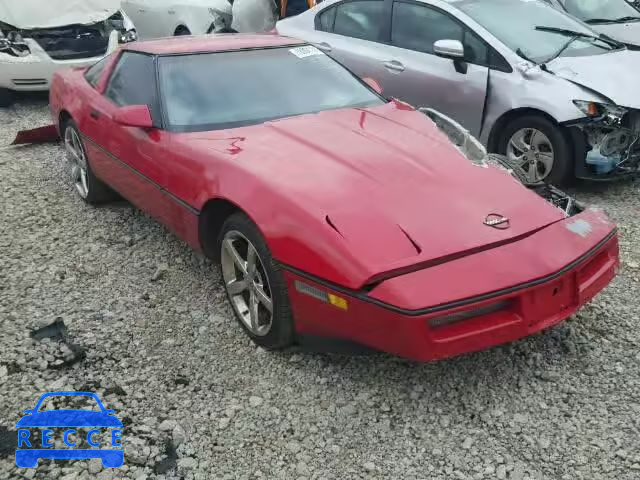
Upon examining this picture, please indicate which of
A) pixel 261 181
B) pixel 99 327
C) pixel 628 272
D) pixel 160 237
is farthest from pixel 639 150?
pixel 99 327

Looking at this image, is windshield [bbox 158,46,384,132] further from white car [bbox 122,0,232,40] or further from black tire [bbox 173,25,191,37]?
black tire [bbox 173,25,191,37]

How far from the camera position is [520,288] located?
2457mm

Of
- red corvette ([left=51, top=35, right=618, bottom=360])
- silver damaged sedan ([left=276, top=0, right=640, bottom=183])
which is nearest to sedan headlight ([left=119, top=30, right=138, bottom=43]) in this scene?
silver damaged sedan ([left=276, top=0, right=640, bottom=183])

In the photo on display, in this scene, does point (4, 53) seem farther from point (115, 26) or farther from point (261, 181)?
point (261, 181)

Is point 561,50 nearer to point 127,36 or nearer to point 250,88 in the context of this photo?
point 250,88

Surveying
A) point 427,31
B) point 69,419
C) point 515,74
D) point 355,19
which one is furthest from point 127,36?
point 69,419

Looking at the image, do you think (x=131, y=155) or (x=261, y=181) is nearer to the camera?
(x=261, y=181)

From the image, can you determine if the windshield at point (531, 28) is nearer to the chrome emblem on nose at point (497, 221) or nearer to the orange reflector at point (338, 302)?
the chrome emblem on nose at point (497, 221)

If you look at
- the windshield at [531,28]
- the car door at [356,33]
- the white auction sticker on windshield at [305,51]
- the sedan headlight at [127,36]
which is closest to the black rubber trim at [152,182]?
the white auction sticker on windshield at [305,51]

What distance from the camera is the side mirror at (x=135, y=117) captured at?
3576mm

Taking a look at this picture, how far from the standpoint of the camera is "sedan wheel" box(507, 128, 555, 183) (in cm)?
475

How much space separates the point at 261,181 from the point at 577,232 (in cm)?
141

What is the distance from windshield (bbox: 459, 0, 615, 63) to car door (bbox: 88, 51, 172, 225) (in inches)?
109

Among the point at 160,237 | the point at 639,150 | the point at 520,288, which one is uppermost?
the point at 520,288
